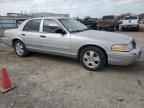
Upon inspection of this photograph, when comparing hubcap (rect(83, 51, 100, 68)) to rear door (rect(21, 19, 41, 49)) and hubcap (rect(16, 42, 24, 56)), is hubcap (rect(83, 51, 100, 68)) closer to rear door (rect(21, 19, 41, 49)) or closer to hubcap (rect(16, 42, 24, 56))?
rear door (rect(21, 19, 41, 49))

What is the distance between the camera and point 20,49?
6.65 metres

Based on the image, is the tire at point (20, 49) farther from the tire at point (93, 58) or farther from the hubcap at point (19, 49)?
the tire at point (93, 58)

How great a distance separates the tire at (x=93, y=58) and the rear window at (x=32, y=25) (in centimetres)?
205

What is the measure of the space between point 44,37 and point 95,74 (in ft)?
7.16

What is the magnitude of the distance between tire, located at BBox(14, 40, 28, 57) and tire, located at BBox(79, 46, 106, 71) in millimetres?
2554

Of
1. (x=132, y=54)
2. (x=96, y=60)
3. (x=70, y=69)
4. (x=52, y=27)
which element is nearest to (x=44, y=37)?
(x=52, y=27)

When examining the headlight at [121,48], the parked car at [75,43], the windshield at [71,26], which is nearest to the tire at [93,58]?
the parked car at [75,43]

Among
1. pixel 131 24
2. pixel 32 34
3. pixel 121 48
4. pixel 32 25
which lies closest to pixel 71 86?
pixel 121 48

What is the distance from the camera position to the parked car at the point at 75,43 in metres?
4.57

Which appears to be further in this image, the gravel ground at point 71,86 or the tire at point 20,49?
the tire at point 20,49

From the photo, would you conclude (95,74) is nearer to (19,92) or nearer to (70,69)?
(70,69)

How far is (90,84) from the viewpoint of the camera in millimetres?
4109

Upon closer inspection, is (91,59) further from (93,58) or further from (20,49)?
(20,49)

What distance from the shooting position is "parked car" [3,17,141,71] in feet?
15.0
